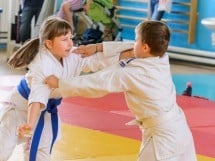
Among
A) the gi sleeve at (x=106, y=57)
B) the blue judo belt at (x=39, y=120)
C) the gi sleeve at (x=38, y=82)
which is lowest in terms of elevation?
the blue judo belt at (x=39, y=120)

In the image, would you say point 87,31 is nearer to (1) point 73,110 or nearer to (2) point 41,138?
(1) point 73,110

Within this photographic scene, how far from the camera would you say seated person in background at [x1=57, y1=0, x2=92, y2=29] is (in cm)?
866

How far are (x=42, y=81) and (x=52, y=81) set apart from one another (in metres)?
0.07

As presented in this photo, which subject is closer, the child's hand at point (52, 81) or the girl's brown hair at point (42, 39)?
the child's hand at point (52, 81)

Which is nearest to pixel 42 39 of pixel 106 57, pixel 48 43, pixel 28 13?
pixel 48 43

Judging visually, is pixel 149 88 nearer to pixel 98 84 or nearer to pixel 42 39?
pixel 98 84

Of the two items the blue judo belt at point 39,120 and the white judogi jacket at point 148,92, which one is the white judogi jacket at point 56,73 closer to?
the blue judo belt at point 39,120

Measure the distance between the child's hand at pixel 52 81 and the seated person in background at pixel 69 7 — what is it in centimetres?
594

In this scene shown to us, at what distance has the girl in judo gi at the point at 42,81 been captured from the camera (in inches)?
105

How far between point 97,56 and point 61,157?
3.52 ft

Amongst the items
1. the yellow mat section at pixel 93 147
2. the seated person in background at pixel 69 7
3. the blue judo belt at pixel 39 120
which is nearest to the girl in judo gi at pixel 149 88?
the blue judo belt at pixel 39 120

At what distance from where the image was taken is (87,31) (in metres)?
9.53

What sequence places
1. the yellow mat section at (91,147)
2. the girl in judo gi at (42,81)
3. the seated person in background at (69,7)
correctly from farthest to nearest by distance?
the seated person in background at (69,7) < the yellow mat section at (91,147) < the girl in judo gi at (42,81)

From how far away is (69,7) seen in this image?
28.9ft
